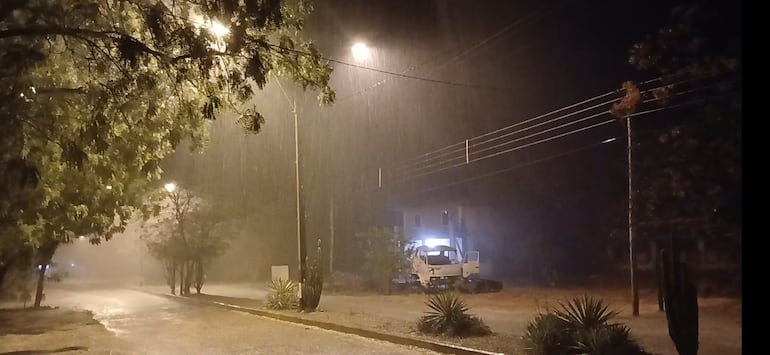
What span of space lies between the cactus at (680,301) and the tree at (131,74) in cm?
539

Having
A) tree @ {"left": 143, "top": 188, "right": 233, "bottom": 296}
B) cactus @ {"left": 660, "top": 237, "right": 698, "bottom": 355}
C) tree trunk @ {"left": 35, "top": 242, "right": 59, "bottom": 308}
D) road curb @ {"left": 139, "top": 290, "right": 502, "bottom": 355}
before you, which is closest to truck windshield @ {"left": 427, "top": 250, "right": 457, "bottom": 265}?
road curb @ {"left": 139, "top": 290, "right": 502, "bottom": 355}

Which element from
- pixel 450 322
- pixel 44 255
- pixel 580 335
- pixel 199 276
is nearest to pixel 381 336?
pixel 450 322

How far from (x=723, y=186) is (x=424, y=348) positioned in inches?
358

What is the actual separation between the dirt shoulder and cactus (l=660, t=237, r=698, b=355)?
1053 centimetres

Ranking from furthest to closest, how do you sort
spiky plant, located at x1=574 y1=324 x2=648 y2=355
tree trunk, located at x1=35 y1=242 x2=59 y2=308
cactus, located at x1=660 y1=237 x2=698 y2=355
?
1. tree trunk, located at x1=35 y1=242 x2=59 y2=308
2. spiky plant, located at x1=574 y1=324 x2=648 y2=355
3. cactus, located at x1=660 y1=237 x2=698 y2=355

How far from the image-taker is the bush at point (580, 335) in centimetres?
1156

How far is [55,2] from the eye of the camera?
1001 cm

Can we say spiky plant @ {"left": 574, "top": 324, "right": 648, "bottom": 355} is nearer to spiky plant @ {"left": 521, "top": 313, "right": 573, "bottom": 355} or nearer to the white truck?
spiky plant @ {"left": 521, "top": 313, "right": 573, "bottom": 355}

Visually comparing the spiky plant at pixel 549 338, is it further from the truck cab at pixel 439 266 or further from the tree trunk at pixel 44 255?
the tree trunk at pixel 44 255

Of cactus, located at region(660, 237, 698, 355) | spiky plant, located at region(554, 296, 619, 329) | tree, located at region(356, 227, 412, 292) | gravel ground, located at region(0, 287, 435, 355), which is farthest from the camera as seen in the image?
tree, located at region(356, 227, 412, 292)

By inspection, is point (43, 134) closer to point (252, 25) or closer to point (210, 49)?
point (210, 49)

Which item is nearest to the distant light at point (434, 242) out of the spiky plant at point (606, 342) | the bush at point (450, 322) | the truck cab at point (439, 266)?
the truck cab at point (439, 266)

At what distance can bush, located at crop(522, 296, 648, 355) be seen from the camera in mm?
11562

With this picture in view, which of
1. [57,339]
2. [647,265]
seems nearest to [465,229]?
[647,265]
